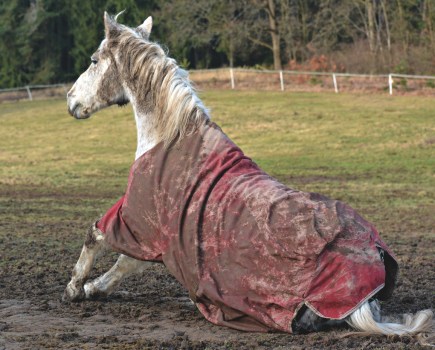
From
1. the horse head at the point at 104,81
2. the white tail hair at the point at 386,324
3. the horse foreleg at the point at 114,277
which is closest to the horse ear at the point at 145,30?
the horse head at the point at 104,81

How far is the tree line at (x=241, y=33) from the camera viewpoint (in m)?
41.8

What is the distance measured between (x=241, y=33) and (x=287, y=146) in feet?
65.5

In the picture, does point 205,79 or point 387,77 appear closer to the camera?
point 387,77

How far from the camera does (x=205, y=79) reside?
45.7 meters

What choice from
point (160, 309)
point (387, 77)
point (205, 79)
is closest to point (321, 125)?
point (387, 77)

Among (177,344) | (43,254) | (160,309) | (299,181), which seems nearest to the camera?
(177,344)

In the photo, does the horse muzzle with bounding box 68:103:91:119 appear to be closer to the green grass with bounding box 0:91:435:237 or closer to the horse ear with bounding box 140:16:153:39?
the horse ear with bounding box 140:16:153:39

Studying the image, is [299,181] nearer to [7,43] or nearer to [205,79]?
[205,79]

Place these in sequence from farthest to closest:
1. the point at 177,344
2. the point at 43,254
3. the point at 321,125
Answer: the point at 321,125 → the point at 43,254 → the point at 177,344

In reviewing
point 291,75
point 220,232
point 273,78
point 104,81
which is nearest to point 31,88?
point 273,78

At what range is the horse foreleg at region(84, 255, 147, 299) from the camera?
23.0 feet

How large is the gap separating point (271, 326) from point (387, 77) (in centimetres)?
3342

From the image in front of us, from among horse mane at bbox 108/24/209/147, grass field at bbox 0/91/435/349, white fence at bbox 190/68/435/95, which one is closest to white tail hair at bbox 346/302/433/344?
grass field at bbox 0/91/435/349

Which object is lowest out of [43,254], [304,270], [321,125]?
[321,125]
